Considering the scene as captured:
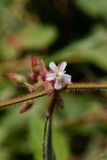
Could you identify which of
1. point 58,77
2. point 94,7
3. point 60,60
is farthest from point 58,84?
point 94,7

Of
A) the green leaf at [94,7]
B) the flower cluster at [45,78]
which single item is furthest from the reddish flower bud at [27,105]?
the green leaf at [94,7]

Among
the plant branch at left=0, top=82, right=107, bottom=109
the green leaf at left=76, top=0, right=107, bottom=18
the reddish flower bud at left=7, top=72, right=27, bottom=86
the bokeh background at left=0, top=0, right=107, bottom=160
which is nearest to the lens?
the plant branch at left=0, top=82, right=107, bottom=109

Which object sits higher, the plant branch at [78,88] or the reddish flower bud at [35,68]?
the reddish flower bud at [35,68]

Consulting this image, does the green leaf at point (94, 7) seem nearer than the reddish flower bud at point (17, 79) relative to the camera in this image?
No

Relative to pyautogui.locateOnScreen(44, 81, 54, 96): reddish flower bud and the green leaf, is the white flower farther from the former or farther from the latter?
the green leaf

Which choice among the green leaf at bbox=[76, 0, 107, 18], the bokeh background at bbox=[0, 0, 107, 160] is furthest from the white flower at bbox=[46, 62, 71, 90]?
the green leaf at bbox=[76, 0, 107, 18]

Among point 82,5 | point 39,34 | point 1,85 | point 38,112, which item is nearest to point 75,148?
point 38,112

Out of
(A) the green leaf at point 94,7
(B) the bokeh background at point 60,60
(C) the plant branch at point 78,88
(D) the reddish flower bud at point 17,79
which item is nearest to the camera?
(C) the plant branch at point 78,88

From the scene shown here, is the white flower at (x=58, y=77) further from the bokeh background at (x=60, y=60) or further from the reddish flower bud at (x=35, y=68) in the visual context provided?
the bokeh background at (x=60, y=60)

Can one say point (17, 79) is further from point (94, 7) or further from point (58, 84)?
point (94, 7)
